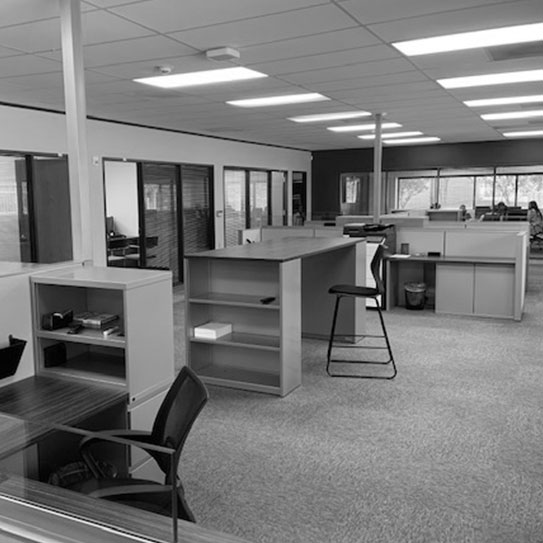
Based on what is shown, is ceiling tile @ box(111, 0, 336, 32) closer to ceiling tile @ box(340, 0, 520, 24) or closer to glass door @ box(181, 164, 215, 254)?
ceiling tile @ box(340, 0, 520, 24)

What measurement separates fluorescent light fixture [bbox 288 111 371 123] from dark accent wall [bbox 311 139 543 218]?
170 inches

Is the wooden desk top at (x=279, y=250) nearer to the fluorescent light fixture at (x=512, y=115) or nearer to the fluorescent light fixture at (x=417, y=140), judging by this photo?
the fluorescent light fixture at (x=512, y=115)

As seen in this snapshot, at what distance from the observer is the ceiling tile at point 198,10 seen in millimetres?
3033

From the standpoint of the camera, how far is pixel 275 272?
4332 millimetres

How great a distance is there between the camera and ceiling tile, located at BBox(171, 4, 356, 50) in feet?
10.7

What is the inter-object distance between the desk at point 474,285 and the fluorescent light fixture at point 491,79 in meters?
1.98

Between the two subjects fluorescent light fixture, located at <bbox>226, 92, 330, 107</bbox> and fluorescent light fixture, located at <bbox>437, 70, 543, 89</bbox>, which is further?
fluorescent light fixture, located at <bbox>226, 92, 330, 107</bbox>

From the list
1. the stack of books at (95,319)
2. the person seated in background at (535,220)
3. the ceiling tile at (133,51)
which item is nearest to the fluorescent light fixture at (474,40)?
the ceiling tile at (133,51)

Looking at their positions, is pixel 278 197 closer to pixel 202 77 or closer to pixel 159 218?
pixel 159 218

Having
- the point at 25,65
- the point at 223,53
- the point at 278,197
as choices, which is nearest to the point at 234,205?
the point at 278,197

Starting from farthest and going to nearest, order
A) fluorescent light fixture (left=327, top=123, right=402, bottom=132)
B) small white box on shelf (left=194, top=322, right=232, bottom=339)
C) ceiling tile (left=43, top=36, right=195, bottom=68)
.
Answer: fluorescent light fixture (left=327, top=123, right=402, bottom=132), small white box on shelf (left=194, top=322, right=232, bottom=339), ceiling tile (left=43, top=36, right=195, bottom=68)

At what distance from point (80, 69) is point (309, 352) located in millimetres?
3154

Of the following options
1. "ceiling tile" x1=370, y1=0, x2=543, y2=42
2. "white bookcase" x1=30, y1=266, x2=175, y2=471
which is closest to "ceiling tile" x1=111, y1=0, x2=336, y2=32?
"ceiling tile" x1=370, y1=0, x2=543, y2=42

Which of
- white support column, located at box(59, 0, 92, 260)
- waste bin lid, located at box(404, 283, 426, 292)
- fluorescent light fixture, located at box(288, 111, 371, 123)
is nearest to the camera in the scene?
white support column, located at box(59, 0, 92, 260)
